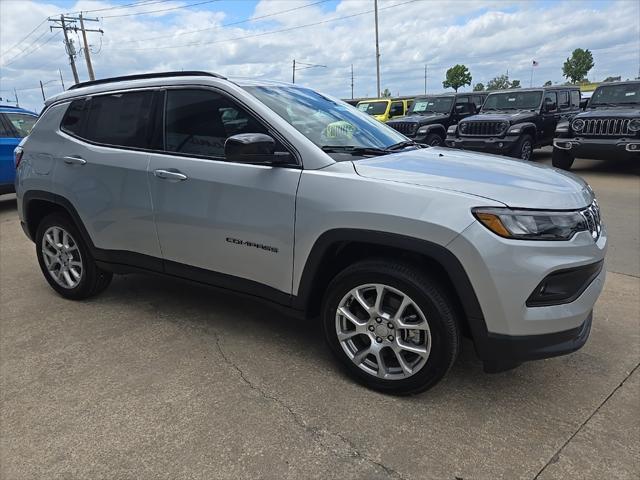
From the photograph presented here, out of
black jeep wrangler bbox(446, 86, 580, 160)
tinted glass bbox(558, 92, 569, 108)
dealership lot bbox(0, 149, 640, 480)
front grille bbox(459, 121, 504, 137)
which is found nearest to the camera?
dealership lot bbox(0, 149, 640, 480)

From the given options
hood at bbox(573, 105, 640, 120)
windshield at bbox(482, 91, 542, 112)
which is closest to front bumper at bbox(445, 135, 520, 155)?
hood at bbox(573, 105, 640, 120)

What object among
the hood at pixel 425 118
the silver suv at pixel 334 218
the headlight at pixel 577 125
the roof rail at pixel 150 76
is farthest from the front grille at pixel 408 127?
the roof rail at pixel 150 76

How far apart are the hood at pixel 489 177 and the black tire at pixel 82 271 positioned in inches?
99.8

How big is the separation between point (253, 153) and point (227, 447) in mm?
1533

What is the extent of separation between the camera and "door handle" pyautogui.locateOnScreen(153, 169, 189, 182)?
324cm

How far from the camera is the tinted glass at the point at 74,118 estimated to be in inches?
154

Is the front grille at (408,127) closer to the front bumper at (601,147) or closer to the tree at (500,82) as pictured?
the front bumper at (601,147)

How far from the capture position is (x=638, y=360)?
313cm

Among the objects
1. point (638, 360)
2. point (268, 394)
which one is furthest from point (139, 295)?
point (638, 360)

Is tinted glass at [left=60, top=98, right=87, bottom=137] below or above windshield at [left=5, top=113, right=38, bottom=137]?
above

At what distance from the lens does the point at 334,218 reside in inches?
105

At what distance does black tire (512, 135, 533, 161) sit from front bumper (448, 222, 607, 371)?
988 centimetres

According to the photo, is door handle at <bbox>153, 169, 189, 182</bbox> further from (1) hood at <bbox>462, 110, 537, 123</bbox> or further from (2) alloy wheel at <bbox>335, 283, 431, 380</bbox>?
(1) hood at <bbox>462, 110, 537, 123</bbox>

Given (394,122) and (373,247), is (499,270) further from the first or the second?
(394,122)
